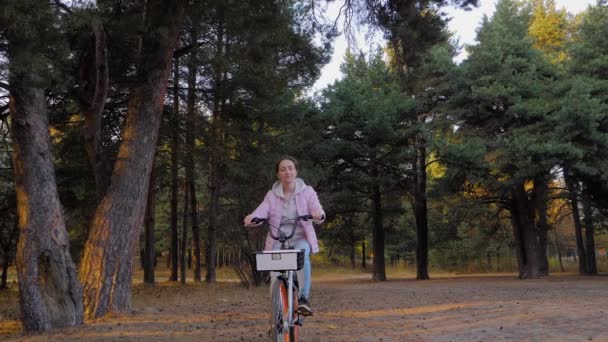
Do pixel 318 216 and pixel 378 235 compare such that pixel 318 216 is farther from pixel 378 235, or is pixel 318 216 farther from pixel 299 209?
pixel 378 235

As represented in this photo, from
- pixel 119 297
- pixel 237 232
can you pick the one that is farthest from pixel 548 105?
pixel 119 297

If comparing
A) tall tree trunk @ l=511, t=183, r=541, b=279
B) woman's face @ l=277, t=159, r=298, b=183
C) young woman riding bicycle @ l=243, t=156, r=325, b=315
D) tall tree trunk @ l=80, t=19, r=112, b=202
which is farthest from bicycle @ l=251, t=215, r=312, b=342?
tall tree trunk @ l=511, t=183, r=541, b=279

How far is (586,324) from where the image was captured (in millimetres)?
6426

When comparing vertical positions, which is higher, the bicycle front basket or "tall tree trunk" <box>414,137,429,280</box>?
Answer: "tall tree trunk" <box>414,137,429,280</box>

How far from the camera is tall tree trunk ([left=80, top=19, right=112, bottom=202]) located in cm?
736

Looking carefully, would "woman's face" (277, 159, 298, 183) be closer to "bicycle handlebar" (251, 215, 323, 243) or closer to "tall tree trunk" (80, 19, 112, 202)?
"bicycle handlebar" (251, 215, 323, 243)

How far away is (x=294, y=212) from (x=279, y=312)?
85cm

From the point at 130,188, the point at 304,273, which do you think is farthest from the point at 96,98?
the point at 304,273

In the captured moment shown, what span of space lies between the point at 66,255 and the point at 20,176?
1137 mm

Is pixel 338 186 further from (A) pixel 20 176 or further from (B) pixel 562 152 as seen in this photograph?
(A) pixel 20 176

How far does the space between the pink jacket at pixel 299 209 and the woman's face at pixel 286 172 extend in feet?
0.48

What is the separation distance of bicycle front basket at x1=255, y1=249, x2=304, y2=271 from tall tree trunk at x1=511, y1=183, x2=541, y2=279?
17.1 meters

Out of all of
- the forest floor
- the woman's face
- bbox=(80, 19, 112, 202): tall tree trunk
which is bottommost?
the forest floor

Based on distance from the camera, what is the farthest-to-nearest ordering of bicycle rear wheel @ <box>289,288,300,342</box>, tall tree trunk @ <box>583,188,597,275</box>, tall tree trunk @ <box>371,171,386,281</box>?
tall tree trunk @ <box>371,171,386,281</box>
tall tree trunk @ <box>583,188,597,275</box>
bicycle rear wheel @ <box>289,288,300,342</box>
